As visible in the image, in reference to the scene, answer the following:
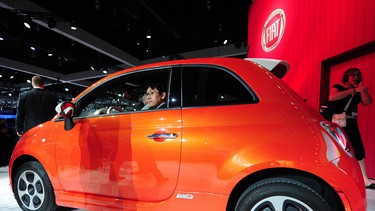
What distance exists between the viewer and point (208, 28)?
32.4ft

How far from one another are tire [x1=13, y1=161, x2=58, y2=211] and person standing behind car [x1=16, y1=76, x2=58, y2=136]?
1.13 meters

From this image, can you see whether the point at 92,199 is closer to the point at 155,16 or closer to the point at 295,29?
the point at 295,29

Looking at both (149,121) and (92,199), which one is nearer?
(149,121)

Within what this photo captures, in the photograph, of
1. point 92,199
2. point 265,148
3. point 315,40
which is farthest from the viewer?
point 315,40

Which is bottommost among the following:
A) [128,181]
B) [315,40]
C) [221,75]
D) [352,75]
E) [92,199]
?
Result: [92,199]

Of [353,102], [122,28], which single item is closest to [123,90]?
[353,102]

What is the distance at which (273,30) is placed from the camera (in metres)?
5.73

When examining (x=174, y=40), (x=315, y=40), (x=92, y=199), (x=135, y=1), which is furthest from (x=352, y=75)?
(x=174, y=40)

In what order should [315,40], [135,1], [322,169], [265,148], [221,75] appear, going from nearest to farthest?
1. [322,169]
2. [265,148]
3. [221,75]
4. [315,40]
5. [135,1]

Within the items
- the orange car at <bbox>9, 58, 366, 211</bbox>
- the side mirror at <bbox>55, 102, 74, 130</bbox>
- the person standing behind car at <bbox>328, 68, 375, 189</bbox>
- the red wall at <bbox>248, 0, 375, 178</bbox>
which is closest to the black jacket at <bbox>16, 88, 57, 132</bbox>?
the orange car at <bbox>9, 58, 366, 211</bbox>

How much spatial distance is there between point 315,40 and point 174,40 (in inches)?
310

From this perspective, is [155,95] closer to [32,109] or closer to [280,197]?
[280,197]

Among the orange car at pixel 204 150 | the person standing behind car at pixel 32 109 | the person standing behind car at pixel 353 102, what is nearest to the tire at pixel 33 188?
the orange car at pixel 204 150

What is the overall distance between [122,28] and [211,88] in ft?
25.3
